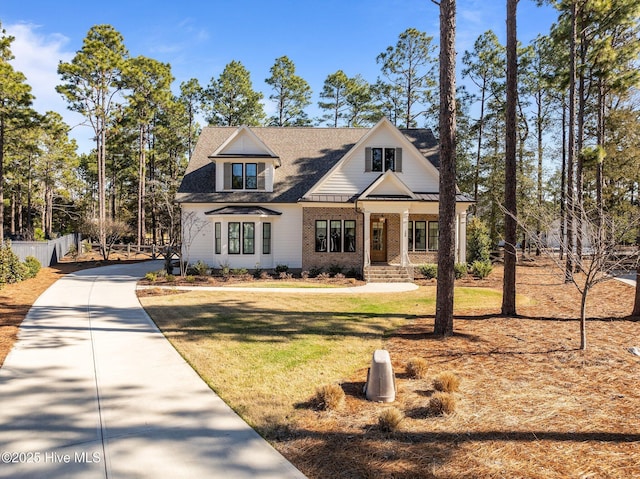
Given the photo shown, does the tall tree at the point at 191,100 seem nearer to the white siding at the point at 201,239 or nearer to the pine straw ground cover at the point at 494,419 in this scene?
the white siding at the point at 201,239

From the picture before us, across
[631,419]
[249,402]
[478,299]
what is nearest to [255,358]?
[249,402]

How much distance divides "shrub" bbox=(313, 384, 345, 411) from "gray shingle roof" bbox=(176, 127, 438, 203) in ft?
55.2

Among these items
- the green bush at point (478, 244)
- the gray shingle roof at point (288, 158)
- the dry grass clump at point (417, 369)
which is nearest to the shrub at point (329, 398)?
the dry grass clump at point (417, 369)

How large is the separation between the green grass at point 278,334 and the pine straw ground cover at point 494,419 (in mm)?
449

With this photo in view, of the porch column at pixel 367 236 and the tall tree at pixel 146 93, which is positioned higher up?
the tall tree at pixel 146 93

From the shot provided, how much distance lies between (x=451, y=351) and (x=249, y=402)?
4.26m

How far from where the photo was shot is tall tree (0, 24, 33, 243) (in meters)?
24.3

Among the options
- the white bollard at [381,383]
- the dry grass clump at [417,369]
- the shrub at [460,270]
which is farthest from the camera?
the shrub at [460,270]

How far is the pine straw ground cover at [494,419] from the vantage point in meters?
4.02

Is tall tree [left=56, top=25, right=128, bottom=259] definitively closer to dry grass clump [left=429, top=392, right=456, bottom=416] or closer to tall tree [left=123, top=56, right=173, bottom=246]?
tall tree [left=123, top=56, right=173, bottom=246]

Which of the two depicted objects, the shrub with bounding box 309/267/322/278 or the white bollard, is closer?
the white bollard

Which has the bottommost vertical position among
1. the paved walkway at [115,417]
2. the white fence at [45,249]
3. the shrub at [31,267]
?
the paved walkway at [115,417]

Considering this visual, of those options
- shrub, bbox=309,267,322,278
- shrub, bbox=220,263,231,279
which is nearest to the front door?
shrub, bbox=309,267,322,278

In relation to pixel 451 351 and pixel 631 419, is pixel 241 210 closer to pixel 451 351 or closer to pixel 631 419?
pixel 451 351
